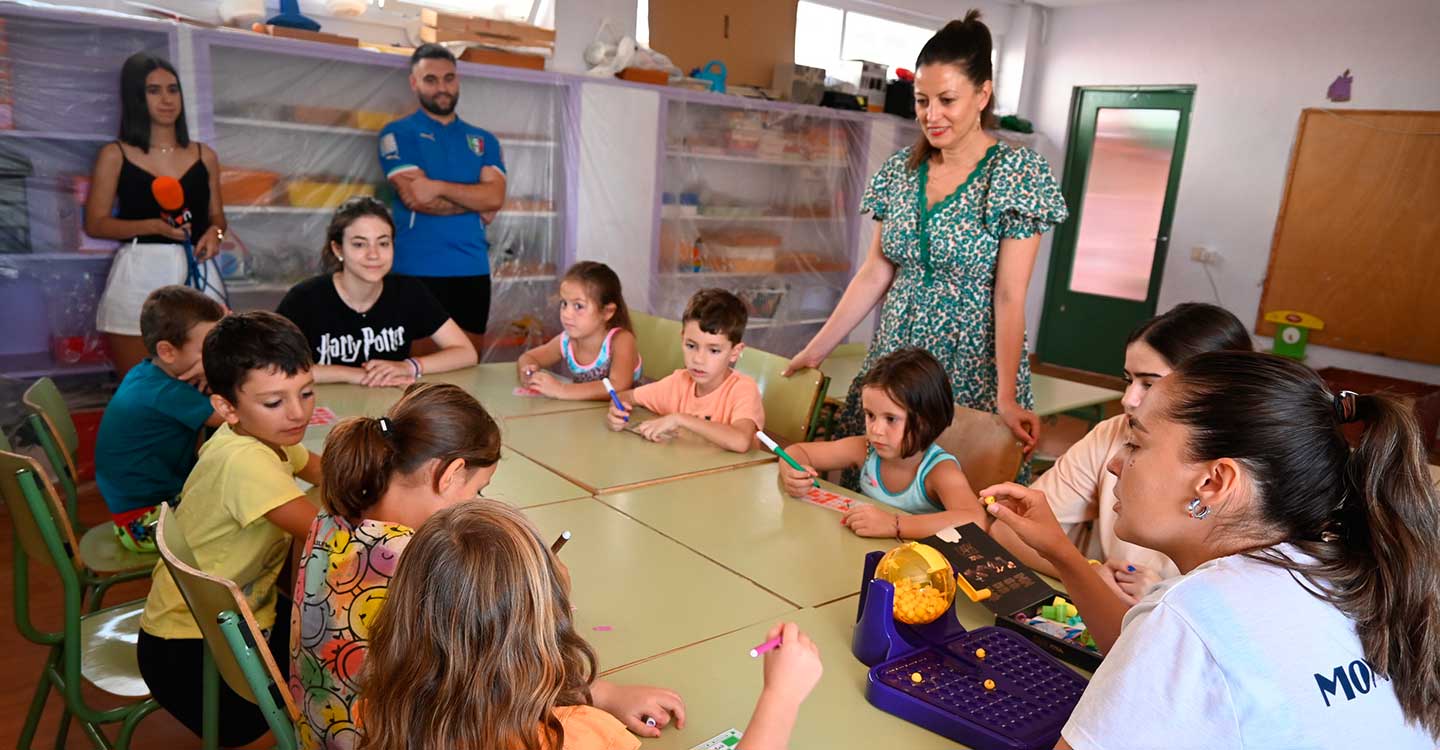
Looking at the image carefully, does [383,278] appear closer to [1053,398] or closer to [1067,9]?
[1053,398]

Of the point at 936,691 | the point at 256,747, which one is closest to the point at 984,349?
the point at 936,691

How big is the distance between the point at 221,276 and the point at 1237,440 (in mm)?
3774

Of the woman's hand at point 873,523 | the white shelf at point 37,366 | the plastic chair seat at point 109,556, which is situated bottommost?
the plastic chair seat at point 109,556

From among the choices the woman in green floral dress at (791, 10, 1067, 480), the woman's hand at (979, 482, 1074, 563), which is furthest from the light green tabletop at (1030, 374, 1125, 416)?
the woman's hand at (979, 482, 1074, 563)

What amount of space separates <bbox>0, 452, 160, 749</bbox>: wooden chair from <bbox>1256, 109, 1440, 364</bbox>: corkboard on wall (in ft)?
21.1

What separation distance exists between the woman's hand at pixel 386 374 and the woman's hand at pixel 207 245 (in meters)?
1.34

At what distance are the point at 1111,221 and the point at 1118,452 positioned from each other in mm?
5923

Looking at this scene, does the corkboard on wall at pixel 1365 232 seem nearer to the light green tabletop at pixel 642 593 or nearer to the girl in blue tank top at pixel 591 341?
the girl in blue tank top at pixel 591 341

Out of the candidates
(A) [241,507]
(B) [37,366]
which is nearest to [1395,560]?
(A) [241,507]

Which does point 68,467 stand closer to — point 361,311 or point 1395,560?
point 361,311

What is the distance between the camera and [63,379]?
3.61m

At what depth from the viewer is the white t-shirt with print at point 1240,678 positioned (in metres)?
0.84

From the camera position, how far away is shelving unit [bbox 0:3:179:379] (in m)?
3.33

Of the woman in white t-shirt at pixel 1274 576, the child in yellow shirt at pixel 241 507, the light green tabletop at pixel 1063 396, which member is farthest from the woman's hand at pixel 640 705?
the light green tabletop at pixel 1063 396
